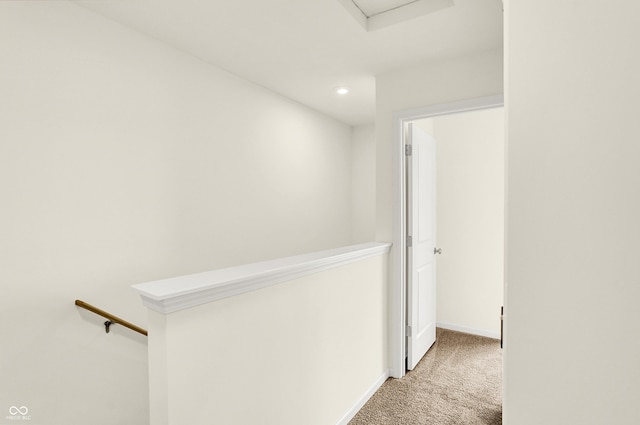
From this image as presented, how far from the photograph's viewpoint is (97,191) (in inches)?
69.6

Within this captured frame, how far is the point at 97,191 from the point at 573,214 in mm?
2125

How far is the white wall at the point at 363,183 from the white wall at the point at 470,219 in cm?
93

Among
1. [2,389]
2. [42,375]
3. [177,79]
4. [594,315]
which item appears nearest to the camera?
[594,315]

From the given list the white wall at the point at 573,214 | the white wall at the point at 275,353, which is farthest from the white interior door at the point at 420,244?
the white wall at the point at 573,214

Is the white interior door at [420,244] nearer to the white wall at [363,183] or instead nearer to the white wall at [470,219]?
the white wall at [470,219]

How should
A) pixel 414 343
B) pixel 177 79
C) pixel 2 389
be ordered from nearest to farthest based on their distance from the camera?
pixel 2 389 < pixel 177 79 < pixel 414 343

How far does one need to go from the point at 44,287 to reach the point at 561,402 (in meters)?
2.11

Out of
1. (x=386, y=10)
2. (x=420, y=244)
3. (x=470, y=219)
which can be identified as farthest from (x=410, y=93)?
(x=470, y=219)

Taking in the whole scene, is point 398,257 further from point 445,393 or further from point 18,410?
point 18,410

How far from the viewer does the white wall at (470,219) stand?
3.16 metres

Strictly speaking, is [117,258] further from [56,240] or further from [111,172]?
[111,172]

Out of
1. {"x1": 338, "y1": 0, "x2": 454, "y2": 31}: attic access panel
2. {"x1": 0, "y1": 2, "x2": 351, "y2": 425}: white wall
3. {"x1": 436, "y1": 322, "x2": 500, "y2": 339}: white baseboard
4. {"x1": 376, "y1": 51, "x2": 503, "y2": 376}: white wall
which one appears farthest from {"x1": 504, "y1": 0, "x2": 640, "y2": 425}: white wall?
{"x1": 436, "y1": 322, "x2": 500, "y2": 339}: white baseboard

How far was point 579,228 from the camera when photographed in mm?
527

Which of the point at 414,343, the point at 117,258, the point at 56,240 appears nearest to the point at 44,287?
the point at 56,240
